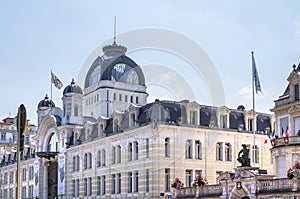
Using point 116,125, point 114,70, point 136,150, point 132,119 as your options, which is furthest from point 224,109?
point 114,70

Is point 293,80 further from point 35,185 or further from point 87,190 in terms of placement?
point 35,185

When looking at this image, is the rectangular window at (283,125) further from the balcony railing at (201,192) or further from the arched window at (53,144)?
the arched window at (53,144)

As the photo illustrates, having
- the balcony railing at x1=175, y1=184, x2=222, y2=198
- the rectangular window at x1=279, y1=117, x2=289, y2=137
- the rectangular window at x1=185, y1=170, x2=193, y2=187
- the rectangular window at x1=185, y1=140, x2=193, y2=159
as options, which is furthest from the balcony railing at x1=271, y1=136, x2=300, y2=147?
the rectangular window at x1=185, y1=170, x2=193, y2=187

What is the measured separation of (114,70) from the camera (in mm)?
78000

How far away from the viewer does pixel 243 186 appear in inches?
1686

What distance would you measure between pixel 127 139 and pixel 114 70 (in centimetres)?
1803

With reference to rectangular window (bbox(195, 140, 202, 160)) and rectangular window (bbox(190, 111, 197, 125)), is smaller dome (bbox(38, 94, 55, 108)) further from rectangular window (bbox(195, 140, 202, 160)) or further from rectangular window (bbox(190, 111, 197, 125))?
rectangular window (bbox(195, 140, 202, 160))

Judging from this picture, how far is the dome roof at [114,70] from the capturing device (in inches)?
3041

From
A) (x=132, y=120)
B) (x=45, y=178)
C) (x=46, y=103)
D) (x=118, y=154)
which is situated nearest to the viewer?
(x=132, y=120)

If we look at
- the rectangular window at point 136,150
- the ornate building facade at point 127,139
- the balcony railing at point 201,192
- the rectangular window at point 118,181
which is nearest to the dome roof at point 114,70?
the ornate building facade at point 127,139

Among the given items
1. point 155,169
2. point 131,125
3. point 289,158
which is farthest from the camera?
point 131,125

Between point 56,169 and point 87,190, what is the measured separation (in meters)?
16.5

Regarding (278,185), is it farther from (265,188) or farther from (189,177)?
(189,177)

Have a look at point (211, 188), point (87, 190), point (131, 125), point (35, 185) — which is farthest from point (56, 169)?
point (211, 188)
